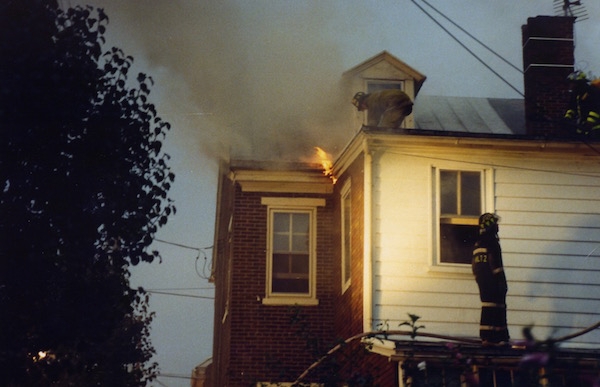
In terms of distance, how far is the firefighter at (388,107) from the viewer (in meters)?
16.7

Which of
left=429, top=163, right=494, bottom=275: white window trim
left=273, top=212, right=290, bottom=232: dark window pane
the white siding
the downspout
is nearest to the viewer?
the downspout

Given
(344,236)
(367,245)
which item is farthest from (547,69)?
(367,245)

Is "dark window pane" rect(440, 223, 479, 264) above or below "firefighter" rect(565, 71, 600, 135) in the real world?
below

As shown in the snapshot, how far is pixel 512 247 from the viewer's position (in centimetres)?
1508

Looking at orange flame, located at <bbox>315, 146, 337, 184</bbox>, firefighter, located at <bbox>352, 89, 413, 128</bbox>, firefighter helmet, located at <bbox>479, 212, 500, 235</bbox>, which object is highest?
firefighter, located at <bbox>352, 89, 413, 128</bbox>

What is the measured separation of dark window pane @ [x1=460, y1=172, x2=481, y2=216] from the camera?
50.0 feet

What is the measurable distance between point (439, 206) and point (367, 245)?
1.28m

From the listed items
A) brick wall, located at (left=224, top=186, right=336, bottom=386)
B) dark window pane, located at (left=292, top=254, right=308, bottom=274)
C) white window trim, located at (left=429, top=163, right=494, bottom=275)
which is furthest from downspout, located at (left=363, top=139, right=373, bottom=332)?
dark window pane, located at (left=292, top=254, right=308, bottom=274)

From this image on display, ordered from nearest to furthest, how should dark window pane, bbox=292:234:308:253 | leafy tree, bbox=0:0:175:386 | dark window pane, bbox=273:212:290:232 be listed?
leafy tree, bbox=0:0:175:386 < dark window pane, bbox=292:234:308:253 < dark window pane, bbox=273:212:290:232

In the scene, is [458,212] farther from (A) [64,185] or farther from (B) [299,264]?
(A) [64,185]

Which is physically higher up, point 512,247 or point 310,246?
point 310,246

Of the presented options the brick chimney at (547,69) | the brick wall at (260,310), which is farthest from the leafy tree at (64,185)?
the brick chimney at (547,69)

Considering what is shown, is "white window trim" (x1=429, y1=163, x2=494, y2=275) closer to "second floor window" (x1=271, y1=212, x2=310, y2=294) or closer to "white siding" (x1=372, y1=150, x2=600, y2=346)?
"white siding" (x1=372, y1=150, x2=600, y2=346)

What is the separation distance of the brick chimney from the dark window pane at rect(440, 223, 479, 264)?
2.79 metres
